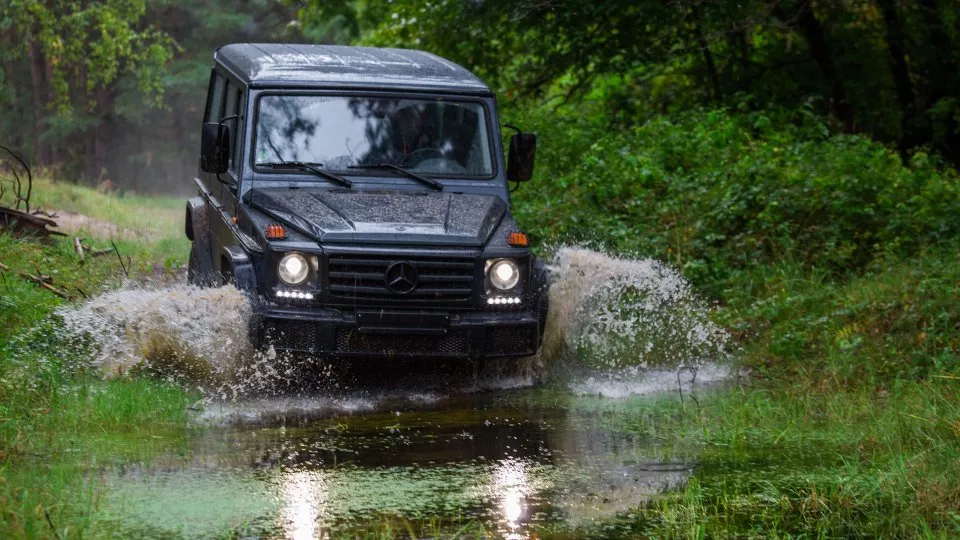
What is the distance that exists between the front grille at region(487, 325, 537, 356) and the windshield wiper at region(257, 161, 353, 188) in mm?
1495

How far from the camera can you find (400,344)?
8211mm

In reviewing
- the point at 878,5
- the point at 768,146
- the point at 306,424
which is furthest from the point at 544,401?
the point at 878,5

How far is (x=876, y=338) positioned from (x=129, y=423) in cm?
511

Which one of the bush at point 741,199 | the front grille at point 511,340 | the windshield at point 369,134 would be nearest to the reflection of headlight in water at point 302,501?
the front grille at point 511,340

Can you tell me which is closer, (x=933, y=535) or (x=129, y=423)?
(x=933, y=535)

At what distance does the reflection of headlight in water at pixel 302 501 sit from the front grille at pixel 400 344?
1836mm

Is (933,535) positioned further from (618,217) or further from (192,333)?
(618,217)

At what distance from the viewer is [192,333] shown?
8.16 meters

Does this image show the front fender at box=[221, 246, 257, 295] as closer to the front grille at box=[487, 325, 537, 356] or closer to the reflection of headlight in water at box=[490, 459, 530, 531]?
the front grille at box=[487, 325, 537, 356]

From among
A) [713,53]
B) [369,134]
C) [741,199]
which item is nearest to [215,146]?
[369,134]

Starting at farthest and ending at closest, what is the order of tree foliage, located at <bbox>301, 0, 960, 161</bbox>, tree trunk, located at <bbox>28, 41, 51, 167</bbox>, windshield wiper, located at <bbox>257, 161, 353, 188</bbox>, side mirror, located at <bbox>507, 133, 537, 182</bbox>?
tree trunk, located at <bbox>28, 41, 51, 167</bbox> < tree foliage, located at <bbox>301, 0, 960, 161</bbox> < side mirror, located at <bbox>507, 133, 537, 182</bbox> < windshield wiper, located at <bbox>257, 161, 353, 188</bbox>

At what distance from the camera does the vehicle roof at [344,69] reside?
932 cm

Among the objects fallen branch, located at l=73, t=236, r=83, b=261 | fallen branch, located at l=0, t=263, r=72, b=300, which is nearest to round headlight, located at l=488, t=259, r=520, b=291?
fallen branch, located at l=0, t=263, r=72, b=300

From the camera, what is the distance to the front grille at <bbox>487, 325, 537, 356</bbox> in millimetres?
8344
